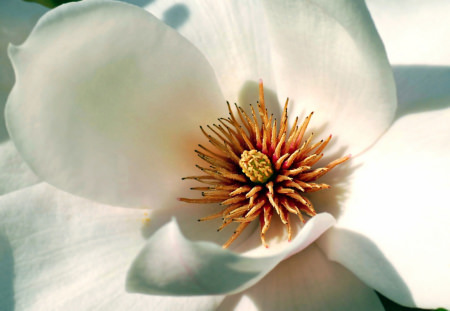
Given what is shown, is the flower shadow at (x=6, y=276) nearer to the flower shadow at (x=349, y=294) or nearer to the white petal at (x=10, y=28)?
the white petal at (x=10, y=28)

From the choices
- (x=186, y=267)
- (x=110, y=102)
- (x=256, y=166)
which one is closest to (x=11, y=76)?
(x=110, y=102)

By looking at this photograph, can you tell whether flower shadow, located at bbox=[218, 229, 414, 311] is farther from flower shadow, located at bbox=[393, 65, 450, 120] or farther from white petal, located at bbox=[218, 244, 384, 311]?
flower shadow, located at bbox=[393, 65, 450, 120]

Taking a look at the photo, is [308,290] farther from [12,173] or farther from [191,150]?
[12,173]

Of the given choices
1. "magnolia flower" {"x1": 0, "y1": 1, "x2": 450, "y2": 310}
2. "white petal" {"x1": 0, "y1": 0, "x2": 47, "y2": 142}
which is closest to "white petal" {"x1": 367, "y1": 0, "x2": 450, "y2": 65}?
"magnolia flower" {"x1": 0, "y1": 1, "x2": 450, "y2": 310}

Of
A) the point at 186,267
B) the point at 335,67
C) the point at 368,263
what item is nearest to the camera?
the point at 186,267

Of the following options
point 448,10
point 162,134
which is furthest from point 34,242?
point 448,10

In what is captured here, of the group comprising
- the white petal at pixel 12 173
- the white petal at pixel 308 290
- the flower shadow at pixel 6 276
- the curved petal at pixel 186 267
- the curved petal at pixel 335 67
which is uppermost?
the curved petal at pixel 335 67

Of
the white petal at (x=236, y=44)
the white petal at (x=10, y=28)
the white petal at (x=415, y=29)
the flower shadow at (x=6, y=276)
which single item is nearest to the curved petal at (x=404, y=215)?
the white petal at (x=415, y=29)
